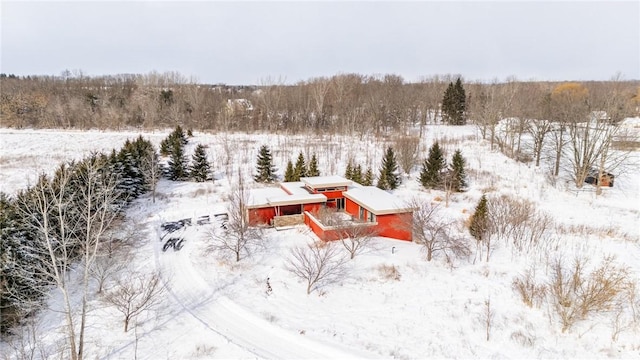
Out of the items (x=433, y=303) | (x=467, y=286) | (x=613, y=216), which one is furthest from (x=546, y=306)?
(x=613, y=216)

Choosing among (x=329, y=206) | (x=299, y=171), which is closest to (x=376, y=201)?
(x=329, y=206)

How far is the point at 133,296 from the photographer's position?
15906 millimetres

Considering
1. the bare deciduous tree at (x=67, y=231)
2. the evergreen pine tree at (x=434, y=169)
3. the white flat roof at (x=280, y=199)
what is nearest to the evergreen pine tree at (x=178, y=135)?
the bare deciduous tree at (x=67, y=231)

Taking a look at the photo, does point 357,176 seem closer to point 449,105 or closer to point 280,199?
point 280,199

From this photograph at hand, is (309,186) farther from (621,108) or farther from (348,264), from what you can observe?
(621,108)

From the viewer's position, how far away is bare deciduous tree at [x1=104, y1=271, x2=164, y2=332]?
601 inches

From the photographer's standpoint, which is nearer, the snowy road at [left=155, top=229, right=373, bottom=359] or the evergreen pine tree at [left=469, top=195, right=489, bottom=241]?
the snowy road at [left=155, top=229, right=373, bottom=359]

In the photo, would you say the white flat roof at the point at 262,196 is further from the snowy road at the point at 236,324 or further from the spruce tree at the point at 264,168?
the spruce tree at the point at 264,168

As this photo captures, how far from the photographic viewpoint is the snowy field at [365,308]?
14211mm

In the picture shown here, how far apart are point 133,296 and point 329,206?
15.4 meters

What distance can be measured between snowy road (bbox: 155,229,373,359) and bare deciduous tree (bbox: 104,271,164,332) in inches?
39.7

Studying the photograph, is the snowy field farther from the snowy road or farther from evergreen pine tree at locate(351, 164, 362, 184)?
evergreen pine tree at locate(351, 164, 362, 184)

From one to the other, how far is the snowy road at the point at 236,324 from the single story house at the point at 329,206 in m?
7.07

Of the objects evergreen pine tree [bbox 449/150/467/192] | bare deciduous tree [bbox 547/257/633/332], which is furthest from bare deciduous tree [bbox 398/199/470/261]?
evergreen pine tree [bbox 449/150/467/192]
